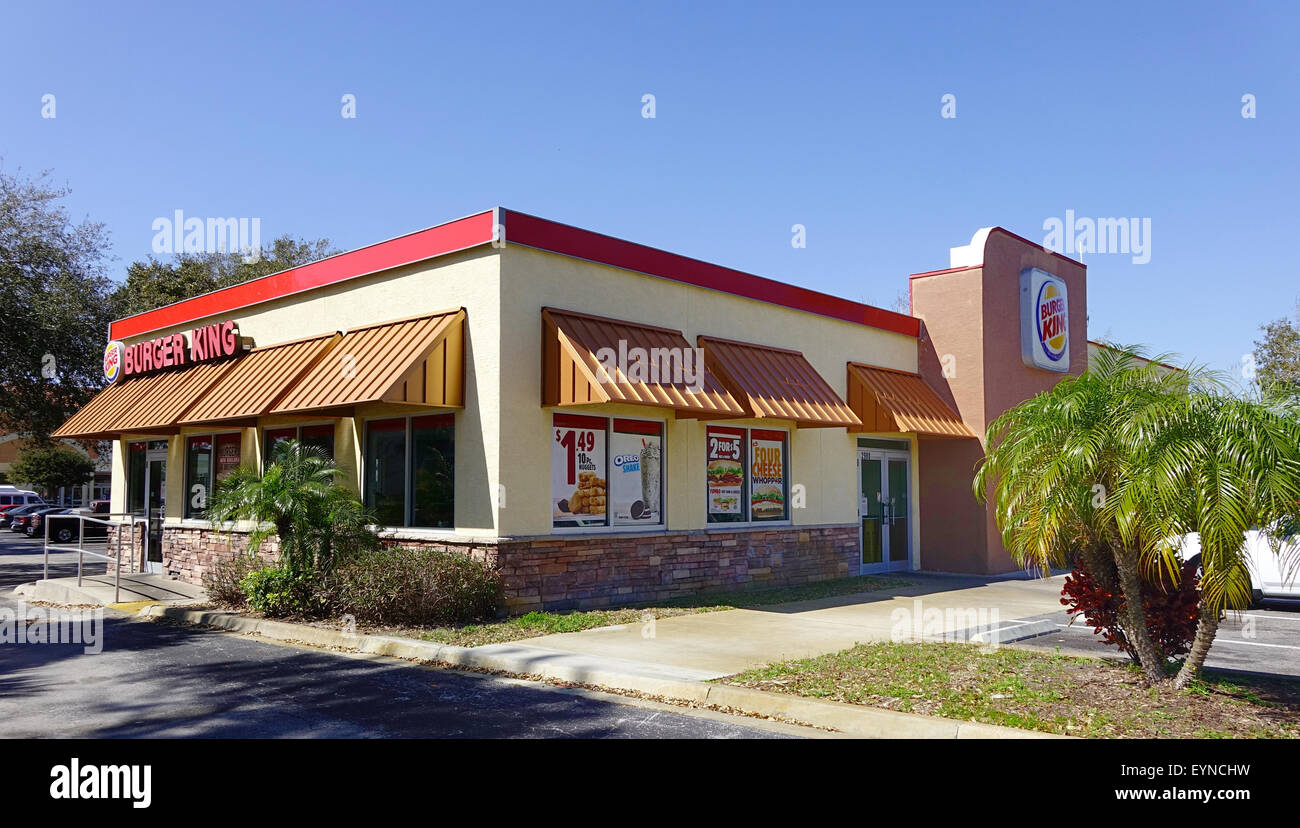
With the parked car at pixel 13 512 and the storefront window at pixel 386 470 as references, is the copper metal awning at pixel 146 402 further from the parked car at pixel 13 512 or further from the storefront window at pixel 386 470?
the parked car at pixel 13 512

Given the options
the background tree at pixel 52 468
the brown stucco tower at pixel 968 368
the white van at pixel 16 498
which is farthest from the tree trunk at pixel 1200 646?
the background tree at pixel 52 468

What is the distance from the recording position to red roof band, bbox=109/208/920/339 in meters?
12.6

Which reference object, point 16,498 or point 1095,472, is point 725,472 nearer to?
point 1095,472

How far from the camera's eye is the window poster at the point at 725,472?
14.9 metres

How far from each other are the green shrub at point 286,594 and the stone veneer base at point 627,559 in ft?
4.58

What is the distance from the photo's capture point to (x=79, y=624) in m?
12.8

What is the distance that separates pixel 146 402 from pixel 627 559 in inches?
417

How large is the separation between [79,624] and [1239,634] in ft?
51.8

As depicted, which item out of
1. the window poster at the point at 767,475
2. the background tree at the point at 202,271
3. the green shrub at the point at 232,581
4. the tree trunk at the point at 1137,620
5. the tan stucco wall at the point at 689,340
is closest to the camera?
the tree trunk at the point at 1137,620

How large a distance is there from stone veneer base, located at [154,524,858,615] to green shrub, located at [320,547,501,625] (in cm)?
33

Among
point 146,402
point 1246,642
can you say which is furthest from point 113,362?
point 1246,642

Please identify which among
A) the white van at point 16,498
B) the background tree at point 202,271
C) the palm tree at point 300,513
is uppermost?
the background tree at point 202,271

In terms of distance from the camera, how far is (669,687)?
26.5 ft
